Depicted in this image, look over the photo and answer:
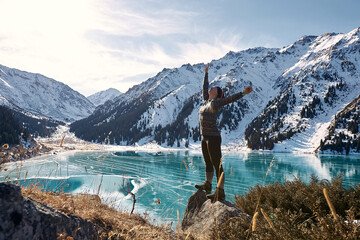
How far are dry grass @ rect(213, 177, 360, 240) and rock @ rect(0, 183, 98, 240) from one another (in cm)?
174

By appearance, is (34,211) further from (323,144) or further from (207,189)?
(323,144)

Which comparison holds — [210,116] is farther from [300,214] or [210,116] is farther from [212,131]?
[300,214]

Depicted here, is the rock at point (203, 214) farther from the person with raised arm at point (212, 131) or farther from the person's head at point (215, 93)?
the person's head at point (215, 93)

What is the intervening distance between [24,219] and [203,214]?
20.0 ft

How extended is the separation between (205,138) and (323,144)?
170 metres

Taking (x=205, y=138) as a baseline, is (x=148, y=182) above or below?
below

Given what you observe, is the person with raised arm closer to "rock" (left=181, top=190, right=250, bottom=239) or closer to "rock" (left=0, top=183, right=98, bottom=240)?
"rock" (left=181, top=190, right=250, bottom=239)

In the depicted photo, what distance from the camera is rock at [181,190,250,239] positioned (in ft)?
24.7

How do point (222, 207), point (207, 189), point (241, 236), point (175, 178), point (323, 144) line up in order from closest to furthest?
point (241, 236), point (222, 207), point (207, 189), point (175, 178), point (323, 144)

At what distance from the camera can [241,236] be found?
4844 millimetres

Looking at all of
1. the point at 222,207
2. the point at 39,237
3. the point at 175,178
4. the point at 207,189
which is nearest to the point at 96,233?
the point at 39,237

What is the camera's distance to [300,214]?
389cm

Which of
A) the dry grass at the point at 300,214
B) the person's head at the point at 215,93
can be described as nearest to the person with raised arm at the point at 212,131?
the person's head at the point at 215,93

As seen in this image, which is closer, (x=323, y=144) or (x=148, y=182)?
(x=148, y=182)
